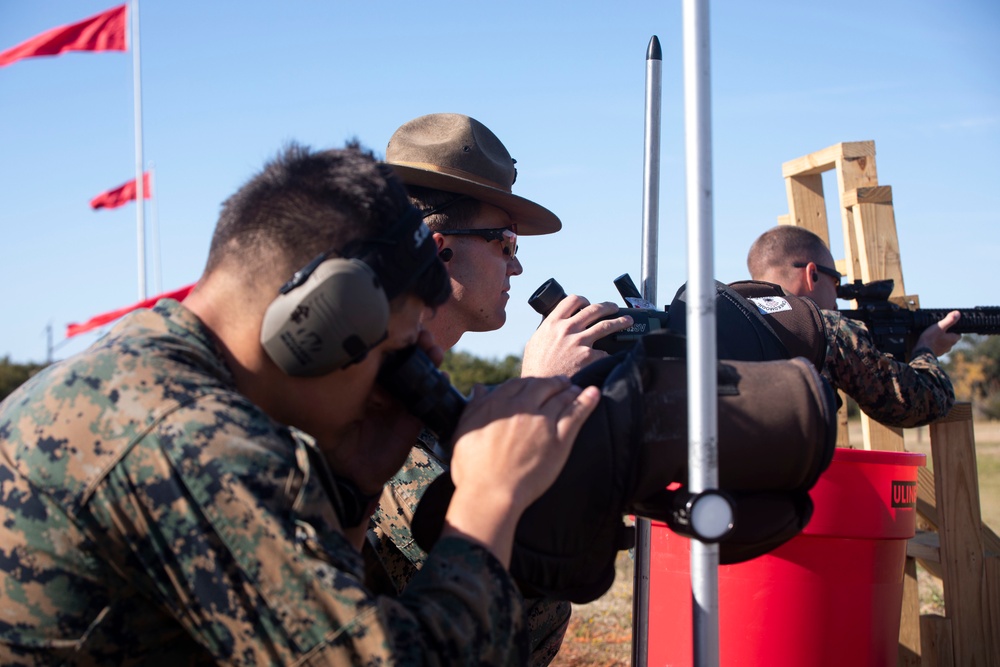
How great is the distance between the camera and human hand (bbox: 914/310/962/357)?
18.3 feet

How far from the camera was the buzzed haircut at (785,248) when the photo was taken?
19.4ft

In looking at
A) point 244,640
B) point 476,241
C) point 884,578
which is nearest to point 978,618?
point 884,578

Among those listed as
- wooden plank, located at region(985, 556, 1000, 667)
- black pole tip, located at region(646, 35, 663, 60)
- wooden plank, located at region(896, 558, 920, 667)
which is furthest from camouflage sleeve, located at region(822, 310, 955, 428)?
black pole tip, located at region(646, 35, 663, 60)

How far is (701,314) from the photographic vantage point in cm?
175

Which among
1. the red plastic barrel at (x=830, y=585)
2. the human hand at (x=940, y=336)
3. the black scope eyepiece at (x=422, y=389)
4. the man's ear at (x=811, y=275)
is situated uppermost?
the man's ear at (x=811, y=275)

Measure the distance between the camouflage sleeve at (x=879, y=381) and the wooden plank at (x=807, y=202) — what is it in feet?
5.28

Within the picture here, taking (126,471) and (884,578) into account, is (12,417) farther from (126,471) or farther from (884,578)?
(884,578)

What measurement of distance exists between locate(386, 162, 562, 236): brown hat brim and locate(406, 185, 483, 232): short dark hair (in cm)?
2

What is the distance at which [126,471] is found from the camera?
4.98ft

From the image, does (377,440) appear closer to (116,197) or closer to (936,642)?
(936,642)

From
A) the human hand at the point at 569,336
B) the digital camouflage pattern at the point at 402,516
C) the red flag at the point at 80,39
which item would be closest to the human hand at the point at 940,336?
the human hand at the point at 569,336

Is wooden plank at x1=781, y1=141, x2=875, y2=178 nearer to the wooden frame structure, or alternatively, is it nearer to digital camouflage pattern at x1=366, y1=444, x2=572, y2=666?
the wooden frame structure

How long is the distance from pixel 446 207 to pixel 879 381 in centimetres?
276

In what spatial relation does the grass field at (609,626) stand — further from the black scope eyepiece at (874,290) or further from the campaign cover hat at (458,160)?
the campaign cover hat at (458,160)
